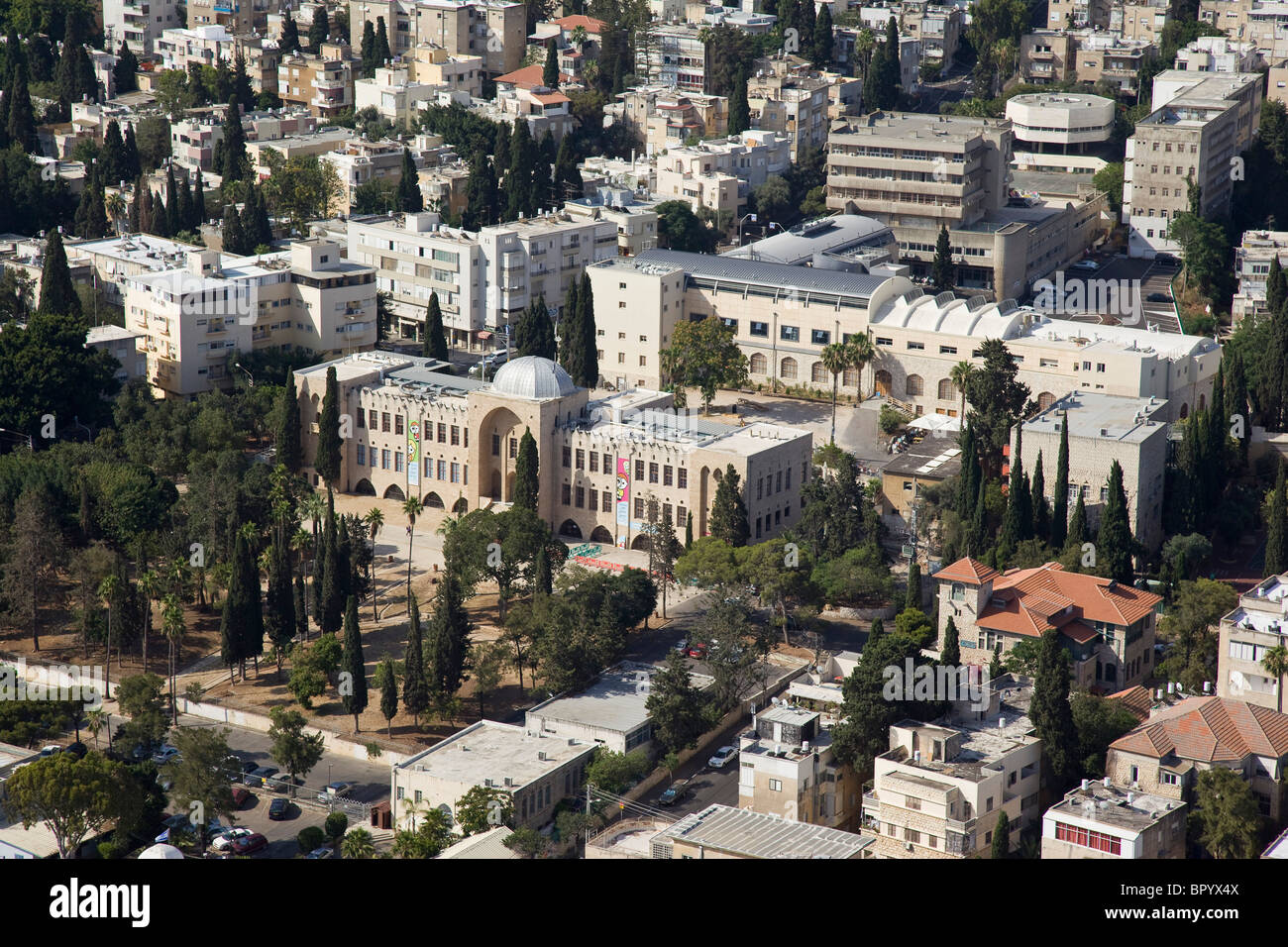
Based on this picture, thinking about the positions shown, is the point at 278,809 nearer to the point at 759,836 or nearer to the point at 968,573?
the point at 759,836

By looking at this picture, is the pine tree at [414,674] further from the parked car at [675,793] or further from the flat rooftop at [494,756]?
the parked car at [675,793]

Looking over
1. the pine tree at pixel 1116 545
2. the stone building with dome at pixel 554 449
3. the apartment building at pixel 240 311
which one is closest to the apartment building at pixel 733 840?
the pine tree at pixel 1116 545

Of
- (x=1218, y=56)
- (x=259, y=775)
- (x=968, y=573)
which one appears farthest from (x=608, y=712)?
(x=1218, y=56)

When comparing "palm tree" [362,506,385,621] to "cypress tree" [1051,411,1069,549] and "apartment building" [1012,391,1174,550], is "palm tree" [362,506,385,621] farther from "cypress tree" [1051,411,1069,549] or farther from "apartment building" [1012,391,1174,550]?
"cypress tree" [1051,411,1069,549]

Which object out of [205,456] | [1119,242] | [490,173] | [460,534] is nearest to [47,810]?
[460,534]

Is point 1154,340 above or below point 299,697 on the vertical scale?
above
